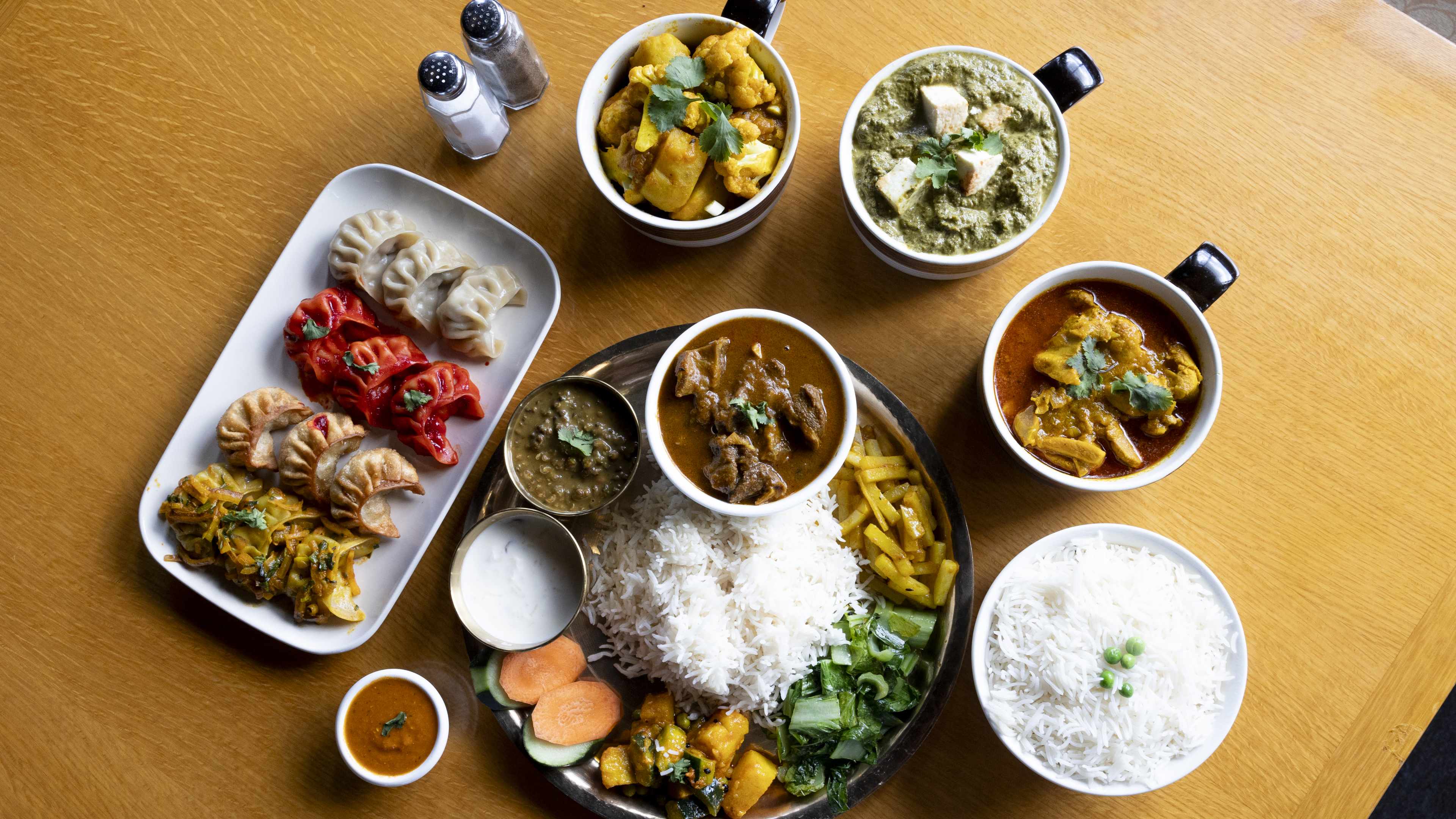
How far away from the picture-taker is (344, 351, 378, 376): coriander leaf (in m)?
2.84

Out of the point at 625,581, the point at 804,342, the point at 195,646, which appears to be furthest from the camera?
the point at 195,646

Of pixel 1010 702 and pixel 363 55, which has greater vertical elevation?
pixel 363 55

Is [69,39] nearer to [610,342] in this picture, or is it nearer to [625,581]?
[610,342]

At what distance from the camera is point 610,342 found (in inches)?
118

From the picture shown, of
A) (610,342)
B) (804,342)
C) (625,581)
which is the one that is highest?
(804,342)

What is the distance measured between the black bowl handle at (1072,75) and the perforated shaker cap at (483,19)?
1715mm

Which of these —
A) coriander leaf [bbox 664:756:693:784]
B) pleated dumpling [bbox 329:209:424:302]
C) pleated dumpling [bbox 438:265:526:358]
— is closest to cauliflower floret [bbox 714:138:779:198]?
pleated dumpling [bbox 438:265:526:358]

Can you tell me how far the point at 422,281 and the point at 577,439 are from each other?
85cm

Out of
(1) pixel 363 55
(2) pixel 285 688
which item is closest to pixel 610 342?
(1) pixel 363 55

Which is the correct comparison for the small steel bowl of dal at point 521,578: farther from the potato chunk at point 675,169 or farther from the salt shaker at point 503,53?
the salt shaker at point 503,53

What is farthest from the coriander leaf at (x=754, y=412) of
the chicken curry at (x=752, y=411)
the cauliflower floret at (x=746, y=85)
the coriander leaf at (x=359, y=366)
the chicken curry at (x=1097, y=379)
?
the coriander leaf at (x=359, y=366)

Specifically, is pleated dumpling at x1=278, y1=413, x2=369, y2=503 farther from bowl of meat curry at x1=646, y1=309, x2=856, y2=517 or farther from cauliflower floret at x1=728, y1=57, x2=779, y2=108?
cauliflower floret at x1=728, y1=57, x2=779, y2=108

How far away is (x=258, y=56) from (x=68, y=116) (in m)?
0.74

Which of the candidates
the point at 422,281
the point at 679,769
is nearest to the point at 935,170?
the point at 422,281
